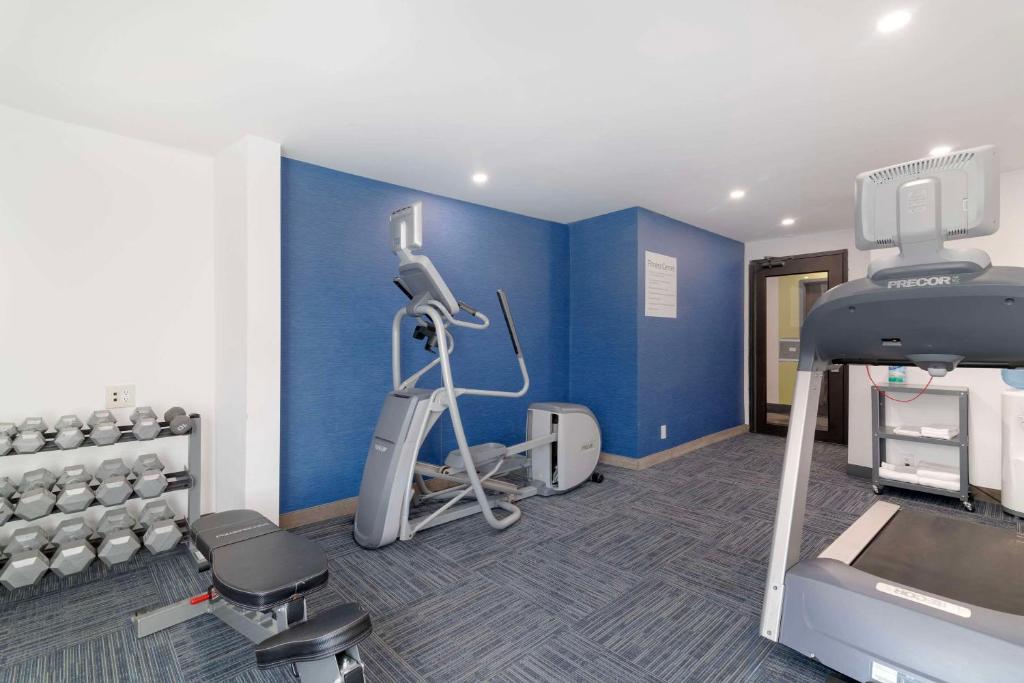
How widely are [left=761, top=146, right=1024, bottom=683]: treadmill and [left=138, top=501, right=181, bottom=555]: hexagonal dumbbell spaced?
9.27 ft

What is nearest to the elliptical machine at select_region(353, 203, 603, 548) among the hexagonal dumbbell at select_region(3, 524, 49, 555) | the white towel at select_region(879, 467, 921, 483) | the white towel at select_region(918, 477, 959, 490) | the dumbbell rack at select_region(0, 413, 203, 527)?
the dumbbell rack at select_region(0, 413, 203, 527)

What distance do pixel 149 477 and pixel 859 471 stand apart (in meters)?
5.32

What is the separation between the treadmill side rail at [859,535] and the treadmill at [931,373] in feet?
0.06

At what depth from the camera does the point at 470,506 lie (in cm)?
325

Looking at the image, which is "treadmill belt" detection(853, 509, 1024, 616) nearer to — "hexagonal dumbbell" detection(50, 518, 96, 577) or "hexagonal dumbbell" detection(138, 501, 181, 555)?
"hexagonal dumbbell" detection(138, 501, 181, 555)

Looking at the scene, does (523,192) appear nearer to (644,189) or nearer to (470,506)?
(644,189)

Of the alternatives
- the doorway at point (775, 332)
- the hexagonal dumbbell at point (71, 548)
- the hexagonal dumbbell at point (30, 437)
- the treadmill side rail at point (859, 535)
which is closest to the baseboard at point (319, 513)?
the hexagonal dumbbell at point (71, 548)

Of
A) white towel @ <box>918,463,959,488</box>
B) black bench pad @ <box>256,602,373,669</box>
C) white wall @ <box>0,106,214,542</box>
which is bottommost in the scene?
white towel @ <box>918,463,959,488</box>

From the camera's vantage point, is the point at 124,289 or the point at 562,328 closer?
the point at 124,289

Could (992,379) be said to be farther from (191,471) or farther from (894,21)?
(191,471)

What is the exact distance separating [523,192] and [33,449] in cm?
336

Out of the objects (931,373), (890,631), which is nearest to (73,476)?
(890,631)

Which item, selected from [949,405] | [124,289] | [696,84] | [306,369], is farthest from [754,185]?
[124,289]

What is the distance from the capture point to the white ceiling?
5.87ft
